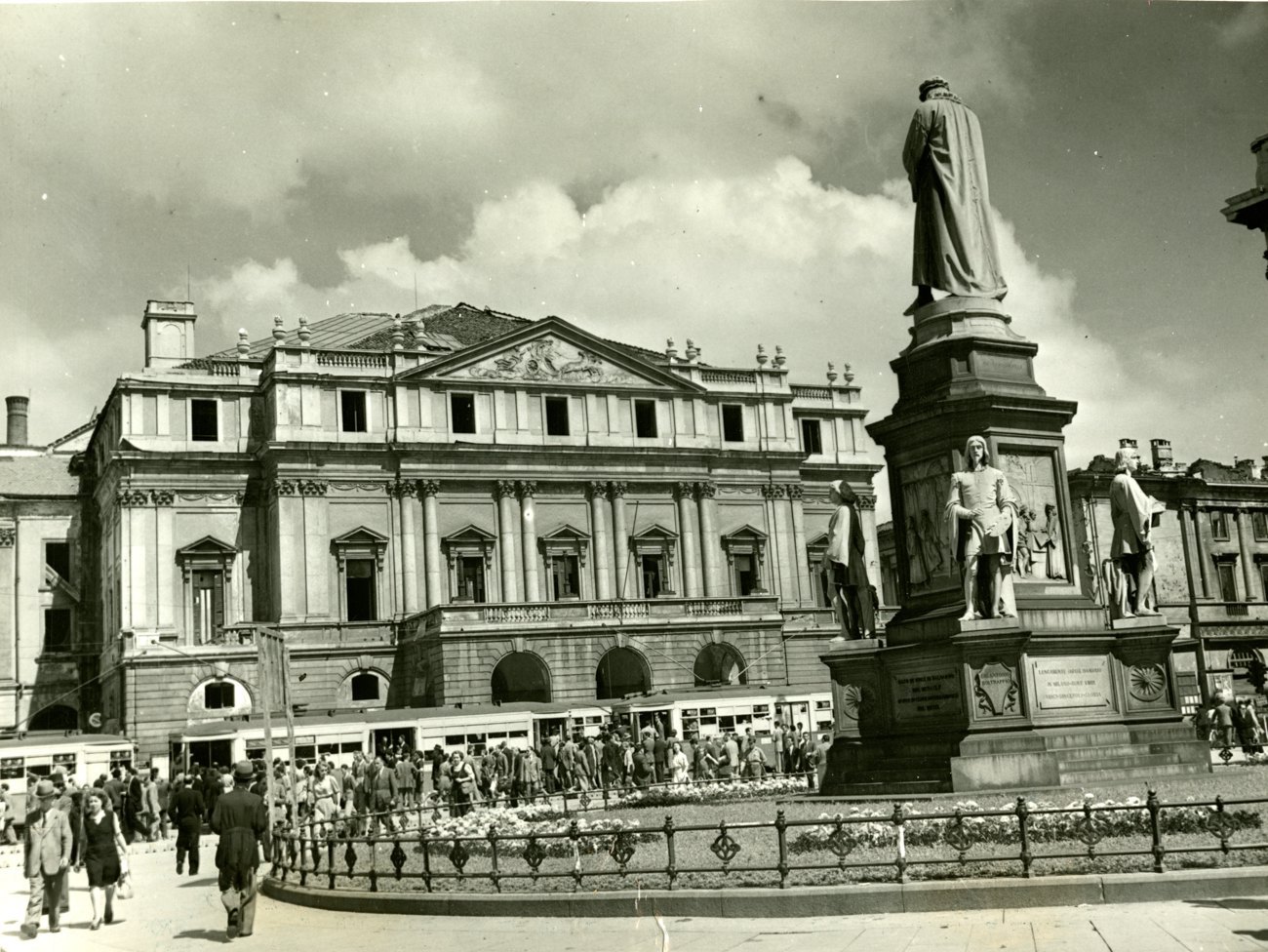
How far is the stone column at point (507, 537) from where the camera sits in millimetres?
55875

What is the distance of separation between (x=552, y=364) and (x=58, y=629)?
2470 centimetres

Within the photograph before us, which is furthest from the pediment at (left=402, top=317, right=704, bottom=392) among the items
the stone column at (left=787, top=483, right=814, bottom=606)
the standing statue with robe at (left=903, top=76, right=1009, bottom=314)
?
the standing statue with robe at (left=903, top=76, right=1009, bottom=314)

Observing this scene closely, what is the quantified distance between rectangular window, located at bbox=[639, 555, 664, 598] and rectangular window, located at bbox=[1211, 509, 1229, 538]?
1157 inches

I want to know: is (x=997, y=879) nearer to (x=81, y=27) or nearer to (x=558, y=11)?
(x=558, y=11)

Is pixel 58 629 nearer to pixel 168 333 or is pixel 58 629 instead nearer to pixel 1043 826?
pixel 168 333

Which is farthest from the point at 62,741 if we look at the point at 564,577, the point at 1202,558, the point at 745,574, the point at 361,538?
the point at 1202,558

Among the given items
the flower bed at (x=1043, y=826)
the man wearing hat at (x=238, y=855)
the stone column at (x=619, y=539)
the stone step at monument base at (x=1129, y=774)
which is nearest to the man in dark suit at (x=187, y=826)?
the man wearing hat at (x=238, y=855)

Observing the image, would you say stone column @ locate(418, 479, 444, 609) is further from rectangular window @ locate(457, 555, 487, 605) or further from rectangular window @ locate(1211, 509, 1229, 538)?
rectangular window @ locate(1211, 509, 1229, 538)

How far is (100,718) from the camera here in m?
54.6

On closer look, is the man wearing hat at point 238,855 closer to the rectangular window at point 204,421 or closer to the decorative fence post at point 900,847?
the decorative fence post at point 900,847

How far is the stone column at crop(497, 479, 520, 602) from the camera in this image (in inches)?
2200

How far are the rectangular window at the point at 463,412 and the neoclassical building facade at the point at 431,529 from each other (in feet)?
0.27

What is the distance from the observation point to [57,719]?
59.0 meters

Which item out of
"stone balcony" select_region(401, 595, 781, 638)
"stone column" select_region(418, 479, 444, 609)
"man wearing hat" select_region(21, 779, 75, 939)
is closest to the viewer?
"man wearing hat" select_region(21, 779, 75, 939)
